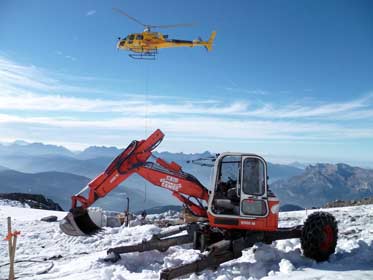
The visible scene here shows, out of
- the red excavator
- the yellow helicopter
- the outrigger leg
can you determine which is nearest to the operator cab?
the red excavator

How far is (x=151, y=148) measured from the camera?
922 cm

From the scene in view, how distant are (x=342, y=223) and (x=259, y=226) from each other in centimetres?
686

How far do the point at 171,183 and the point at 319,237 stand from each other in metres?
3.82

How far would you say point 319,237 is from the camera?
25.9ft

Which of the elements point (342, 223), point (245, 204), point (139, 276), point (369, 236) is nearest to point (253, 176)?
point (245, 204)

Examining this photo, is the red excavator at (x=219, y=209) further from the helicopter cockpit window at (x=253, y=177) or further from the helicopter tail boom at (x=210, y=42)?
the helicopter tail boom at (x=210, y=42)

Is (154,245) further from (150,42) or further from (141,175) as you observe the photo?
(150,42)

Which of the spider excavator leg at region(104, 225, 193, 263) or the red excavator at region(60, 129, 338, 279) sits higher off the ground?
the red excavator at region(60, 129, 338, 279)

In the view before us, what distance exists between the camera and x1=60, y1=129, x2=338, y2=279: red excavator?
7941 millimetres

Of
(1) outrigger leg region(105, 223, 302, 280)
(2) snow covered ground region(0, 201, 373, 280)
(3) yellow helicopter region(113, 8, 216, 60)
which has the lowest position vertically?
(2) snow covered ground region(0, 201, 373, 280)

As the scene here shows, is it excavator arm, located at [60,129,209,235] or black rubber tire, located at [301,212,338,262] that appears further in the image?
excavator arm, located at [60,129,209,235]

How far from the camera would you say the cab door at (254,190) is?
797 centimetres

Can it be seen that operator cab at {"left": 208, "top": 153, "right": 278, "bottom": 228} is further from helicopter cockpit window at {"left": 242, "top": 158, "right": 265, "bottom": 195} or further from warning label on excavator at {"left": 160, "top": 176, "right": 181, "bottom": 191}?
warning label on excavator at {"left": 160, "top": 176, "right": 181, "bottom": 191}

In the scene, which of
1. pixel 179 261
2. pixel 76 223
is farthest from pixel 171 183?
pixel 76 223
